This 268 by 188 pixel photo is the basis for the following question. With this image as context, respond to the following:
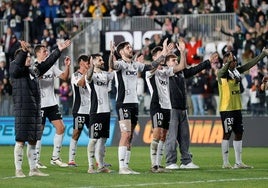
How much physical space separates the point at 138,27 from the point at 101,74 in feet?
59.0

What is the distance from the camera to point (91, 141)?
22.5 metres

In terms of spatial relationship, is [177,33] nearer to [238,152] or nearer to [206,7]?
[206,7]

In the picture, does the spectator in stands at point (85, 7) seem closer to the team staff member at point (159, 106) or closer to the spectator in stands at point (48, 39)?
the spectator in stands at point (48, 39)

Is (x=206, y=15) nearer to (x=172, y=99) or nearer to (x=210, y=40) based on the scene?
(x=210, y=40)

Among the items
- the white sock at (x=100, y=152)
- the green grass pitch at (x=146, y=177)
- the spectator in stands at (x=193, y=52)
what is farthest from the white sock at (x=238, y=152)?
the spectator in stands at (x=193, y=52)

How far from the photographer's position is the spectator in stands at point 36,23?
4184cm

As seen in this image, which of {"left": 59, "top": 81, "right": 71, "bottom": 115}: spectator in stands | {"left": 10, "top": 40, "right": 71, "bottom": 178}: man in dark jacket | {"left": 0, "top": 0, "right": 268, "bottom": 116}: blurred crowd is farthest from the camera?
{"left": 59, "top": 81, "right": 71, "bottom": 115}: spectator in stands

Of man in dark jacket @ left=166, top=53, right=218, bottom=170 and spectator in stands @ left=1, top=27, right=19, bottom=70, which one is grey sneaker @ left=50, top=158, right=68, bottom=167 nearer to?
man in dark jacket @ left=166, top=53, right=218, bottom=170

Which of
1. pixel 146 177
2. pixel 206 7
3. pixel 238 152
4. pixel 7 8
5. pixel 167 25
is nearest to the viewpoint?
pixel 146 177

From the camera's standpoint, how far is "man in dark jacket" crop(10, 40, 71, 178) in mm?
20438

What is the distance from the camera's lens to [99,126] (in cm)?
2231

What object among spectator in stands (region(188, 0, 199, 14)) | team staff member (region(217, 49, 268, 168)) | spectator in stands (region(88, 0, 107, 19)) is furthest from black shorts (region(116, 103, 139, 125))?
spectator in stands (region(88, 0, 107, 19))

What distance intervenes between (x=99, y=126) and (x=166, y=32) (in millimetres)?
16997

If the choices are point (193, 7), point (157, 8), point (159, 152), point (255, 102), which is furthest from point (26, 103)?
point (157, 8)
